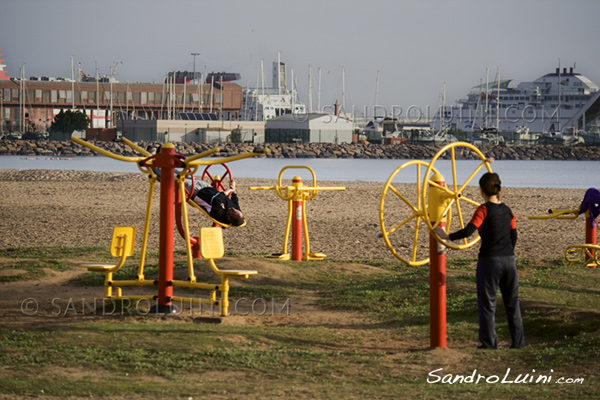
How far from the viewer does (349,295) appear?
10648mm

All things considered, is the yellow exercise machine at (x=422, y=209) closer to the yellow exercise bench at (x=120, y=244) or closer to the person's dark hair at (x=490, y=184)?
the person's dark hair at (x=490, y=184)

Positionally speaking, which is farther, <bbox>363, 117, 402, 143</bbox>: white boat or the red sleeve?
<bbox>363, 117, 402, 143</bbox>: white boat

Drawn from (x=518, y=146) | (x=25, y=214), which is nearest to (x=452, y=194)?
(x=25, y=214)

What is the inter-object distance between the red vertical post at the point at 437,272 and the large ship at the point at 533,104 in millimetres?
163555

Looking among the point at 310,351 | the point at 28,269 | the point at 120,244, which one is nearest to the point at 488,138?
the point at 28,269

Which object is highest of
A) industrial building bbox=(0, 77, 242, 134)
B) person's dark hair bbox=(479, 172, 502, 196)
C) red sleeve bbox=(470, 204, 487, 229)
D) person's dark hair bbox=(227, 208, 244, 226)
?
industrial building bbox=(0, 77, 242, 134)

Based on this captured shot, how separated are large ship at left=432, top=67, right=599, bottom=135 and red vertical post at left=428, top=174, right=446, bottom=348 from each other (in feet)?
537

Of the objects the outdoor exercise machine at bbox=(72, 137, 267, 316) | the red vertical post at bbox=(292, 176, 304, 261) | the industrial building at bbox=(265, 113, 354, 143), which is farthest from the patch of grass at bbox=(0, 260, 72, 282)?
the industrial building at bbox=(265, 113, 354, 143)

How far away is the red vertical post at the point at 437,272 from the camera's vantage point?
7.46m

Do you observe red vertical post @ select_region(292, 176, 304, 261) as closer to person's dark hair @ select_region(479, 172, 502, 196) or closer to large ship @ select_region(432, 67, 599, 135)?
person's dark hair @ select_region(479, 172, 502, 196)

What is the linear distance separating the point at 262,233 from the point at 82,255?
20.4ft

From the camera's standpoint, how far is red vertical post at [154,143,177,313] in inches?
341

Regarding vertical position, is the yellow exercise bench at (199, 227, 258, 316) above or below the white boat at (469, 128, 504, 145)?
below

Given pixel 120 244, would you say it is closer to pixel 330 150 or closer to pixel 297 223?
pixel 297 223
